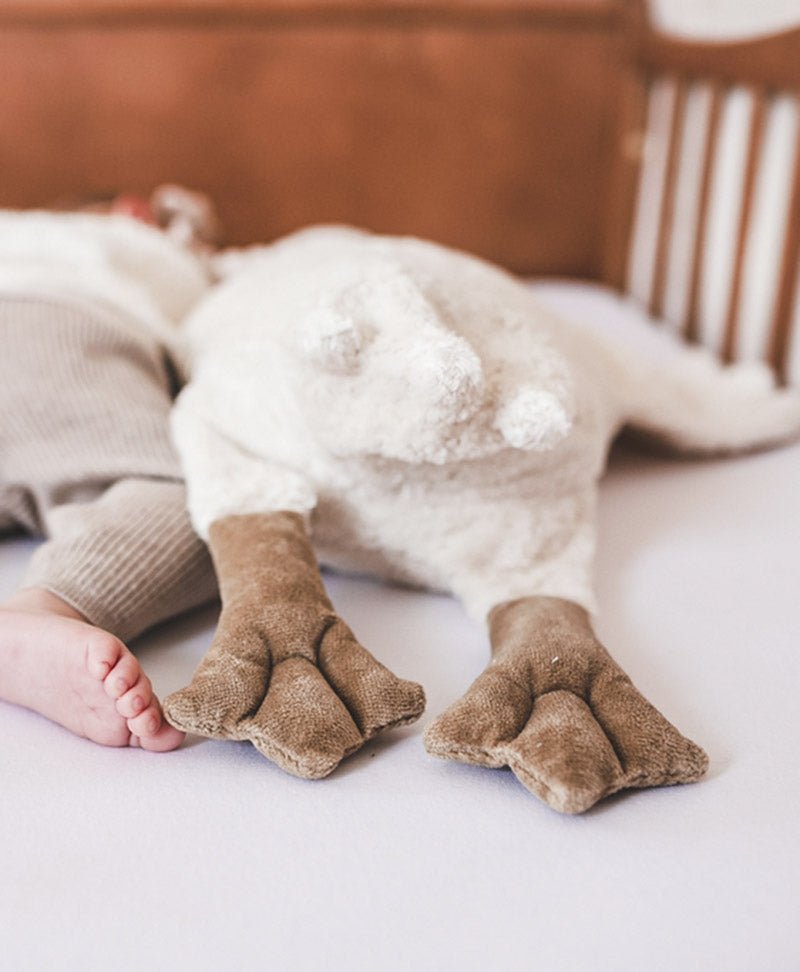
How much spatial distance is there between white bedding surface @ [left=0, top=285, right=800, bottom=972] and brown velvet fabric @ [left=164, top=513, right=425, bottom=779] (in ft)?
0.09

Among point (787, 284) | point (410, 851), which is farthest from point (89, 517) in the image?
point (787, 284)

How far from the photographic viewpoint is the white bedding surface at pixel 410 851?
54 centimetres

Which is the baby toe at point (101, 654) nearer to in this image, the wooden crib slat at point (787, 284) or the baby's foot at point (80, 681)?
the baby's foot at point (80, 681)

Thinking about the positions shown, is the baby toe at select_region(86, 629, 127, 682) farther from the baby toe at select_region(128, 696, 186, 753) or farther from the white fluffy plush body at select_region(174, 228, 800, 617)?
the white fluffy plush body at select_region(174, 228, 800, 617)

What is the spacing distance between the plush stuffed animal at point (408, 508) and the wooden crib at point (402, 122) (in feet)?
2.97

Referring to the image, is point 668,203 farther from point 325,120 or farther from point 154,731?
point 154,731

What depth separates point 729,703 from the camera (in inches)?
29.7

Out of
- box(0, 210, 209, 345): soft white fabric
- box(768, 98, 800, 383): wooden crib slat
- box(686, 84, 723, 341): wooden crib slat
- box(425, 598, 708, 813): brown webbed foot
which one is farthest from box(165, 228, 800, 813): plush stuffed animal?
box(686, 84, 723, 341): wooden crib slat

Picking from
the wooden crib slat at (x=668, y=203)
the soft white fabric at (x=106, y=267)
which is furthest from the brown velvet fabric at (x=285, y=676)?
the wooden crib slat at (x=668, y=203)

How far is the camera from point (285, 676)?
2.29 ft

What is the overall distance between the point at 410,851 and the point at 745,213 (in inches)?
45.8

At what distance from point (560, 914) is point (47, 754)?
1.14 ft

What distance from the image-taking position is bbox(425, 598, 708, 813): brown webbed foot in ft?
2.06

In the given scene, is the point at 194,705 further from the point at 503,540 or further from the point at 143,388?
the point at 143,388
